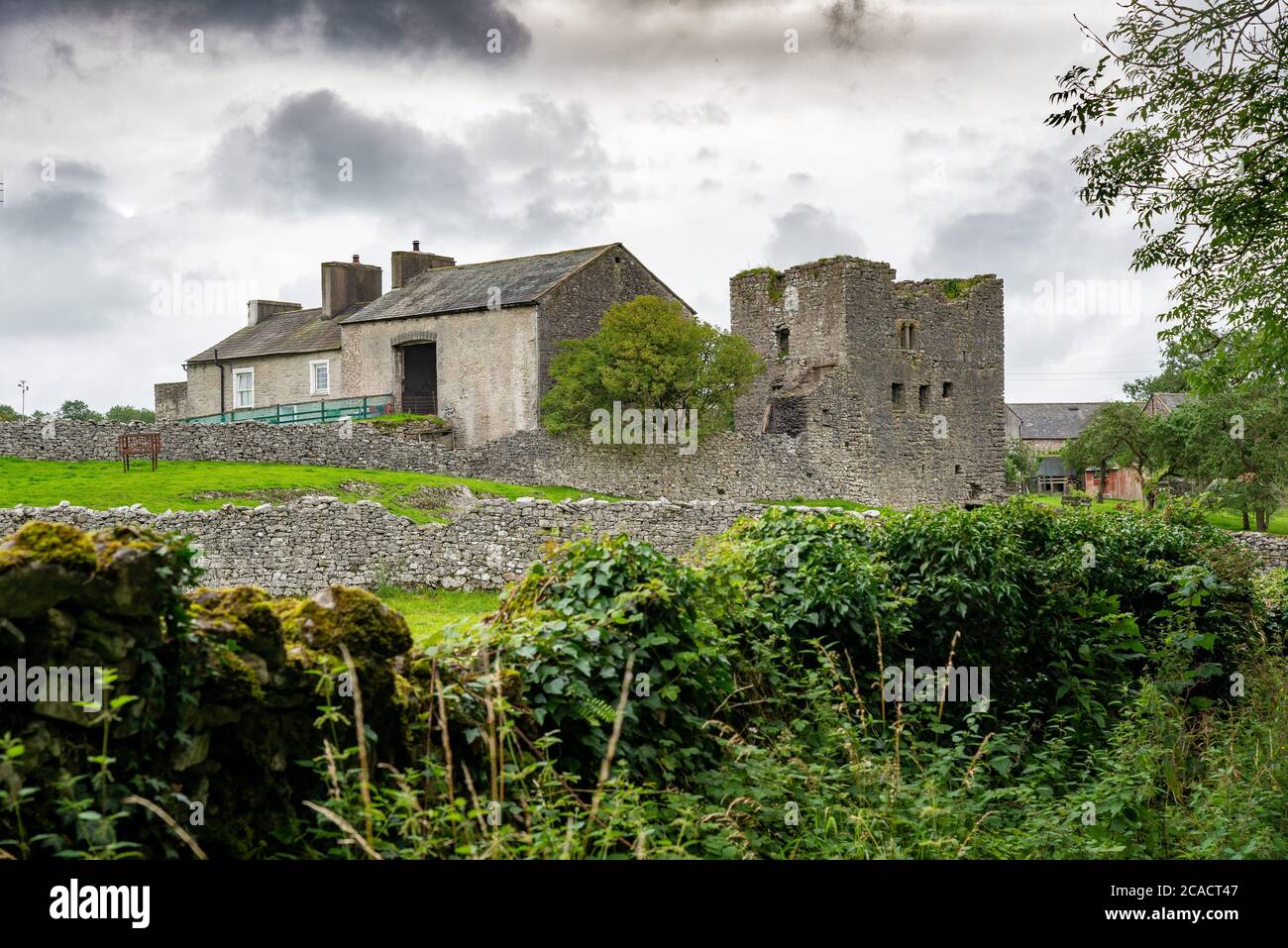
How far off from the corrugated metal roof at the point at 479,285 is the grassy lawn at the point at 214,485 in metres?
11.6

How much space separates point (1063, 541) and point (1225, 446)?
4306cm

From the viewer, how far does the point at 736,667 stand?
9.24 meters

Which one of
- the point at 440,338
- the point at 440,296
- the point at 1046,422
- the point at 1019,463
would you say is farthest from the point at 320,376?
the point at 1046,422

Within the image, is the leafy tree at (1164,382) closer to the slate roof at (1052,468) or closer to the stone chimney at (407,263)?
the slate roof at (1052,468)

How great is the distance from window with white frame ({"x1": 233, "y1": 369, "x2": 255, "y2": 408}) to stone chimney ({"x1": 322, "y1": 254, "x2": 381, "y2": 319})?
455cm

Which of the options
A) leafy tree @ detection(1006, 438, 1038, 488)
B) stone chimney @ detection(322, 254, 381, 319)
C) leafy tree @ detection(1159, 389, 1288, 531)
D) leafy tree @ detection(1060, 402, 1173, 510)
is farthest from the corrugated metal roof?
leafy tree @ detection(1006, 438, 1038, 488)

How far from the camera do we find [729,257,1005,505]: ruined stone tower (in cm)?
4644

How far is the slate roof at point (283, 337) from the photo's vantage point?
5288 cm

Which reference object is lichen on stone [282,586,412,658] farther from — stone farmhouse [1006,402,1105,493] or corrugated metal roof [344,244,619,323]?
stone farmhouse [1006,402,1105,493]

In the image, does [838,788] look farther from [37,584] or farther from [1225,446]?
[1225,446]

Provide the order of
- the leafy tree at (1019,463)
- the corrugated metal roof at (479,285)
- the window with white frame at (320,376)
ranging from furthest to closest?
1. the leafy tree at (1019,463)
2. the window with white frame at (320,376)
3. the corrugated metal roof at (479,285)

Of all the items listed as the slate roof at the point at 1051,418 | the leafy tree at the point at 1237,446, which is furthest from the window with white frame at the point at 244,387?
the slate roof at the point at 1051,418
